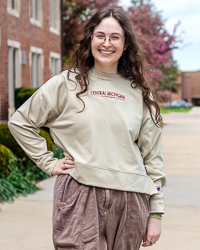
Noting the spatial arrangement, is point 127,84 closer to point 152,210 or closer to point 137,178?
point 137,178

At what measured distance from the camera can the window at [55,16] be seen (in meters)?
16.5

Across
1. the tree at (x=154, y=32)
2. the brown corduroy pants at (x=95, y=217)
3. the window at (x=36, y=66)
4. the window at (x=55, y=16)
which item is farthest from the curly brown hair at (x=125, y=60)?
the tree at (x=154, y=32)

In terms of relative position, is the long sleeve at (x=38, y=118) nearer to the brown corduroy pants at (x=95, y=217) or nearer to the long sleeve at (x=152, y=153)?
the brown corduroy pants at (x=95, y=217)

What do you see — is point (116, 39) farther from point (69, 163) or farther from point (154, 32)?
point (154, 32)

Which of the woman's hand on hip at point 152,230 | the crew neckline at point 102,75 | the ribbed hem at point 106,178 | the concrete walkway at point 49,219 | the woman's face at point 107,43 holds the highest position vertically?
the woman's face at point 107,43

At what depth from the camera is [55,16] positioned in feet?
55.5

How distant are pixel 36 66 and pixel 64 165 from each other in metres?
13.0

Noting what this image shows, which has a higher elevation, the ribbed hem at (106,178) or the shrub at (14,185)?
the ribbed hem at (106,178)

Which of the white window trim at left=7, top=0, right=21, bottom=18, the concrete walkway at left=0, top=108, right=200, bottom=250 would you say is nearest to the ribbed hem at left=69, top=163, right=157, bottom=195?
the concrete walkway at left=0, top=108, right=200, bottom=250

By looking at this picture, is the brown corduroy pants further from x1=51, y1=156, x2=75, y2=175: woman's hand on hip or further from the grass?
the grass

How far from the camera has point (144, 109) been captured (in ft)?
8.05

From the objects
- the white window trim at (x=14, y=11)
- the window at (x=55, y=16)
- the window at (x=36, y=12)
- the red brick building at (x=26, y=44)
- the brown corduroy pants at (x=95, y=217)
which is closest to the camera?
the brown corduroy pants at (x=95, y=217)

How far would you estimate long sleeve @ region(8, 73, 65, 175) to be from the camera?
2381 mm

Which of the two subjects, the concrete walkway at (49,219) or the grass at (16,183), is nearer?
the concrete walkway at (49,219)
